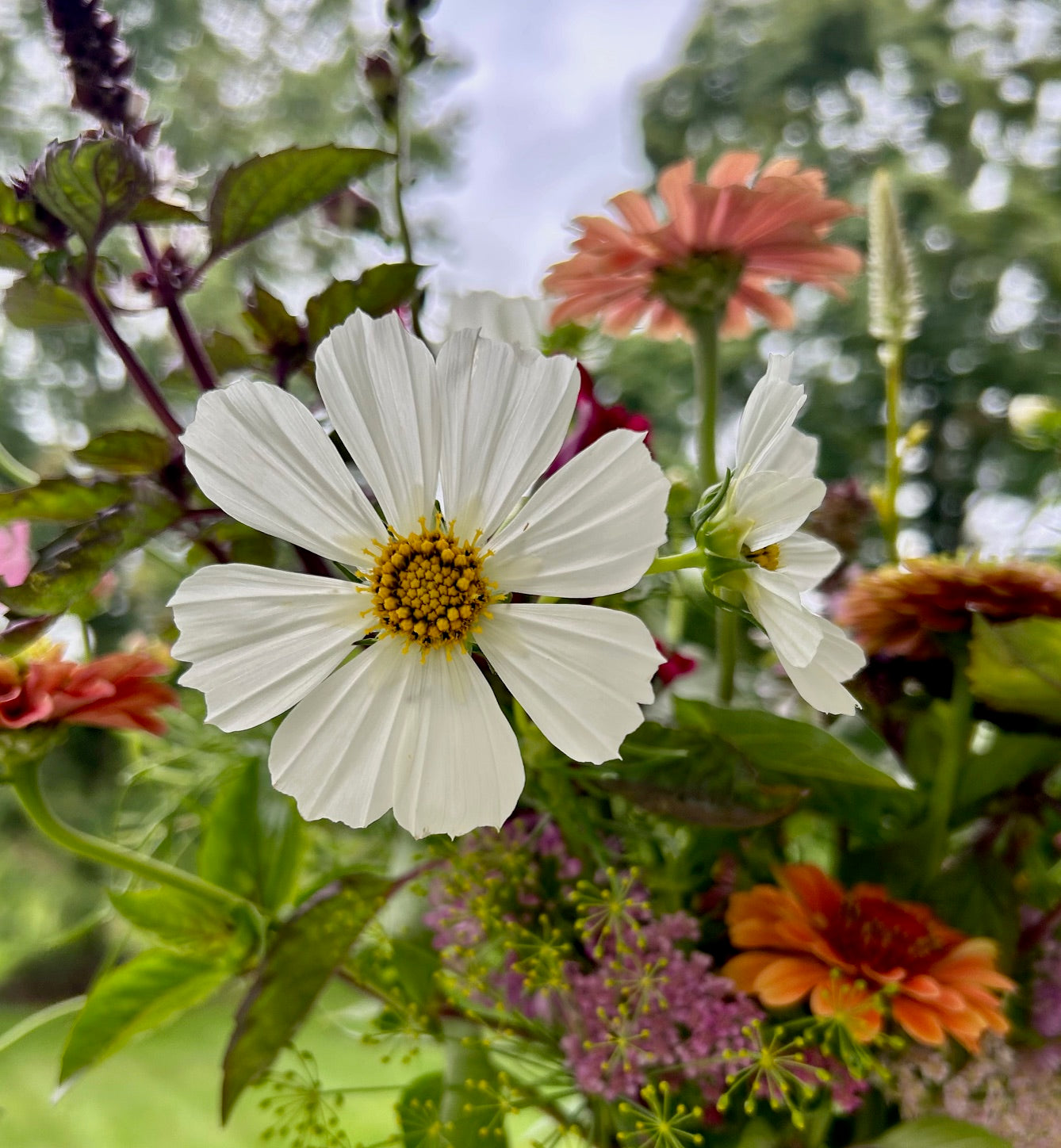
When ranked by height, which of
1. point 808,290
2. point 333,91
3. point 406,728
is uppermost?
point 333,91

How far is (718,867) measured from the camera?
35cm

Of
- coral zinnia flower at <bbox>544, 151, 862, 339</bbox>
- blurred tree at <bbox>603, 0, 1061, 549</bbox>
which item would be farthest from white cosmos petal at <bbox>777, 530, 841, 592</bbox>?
blurred tree at <bbox>603, 0, 1061, 549</bbox>

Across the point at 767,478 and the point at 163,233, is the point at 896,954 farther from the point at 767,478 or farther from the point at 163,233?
the point at 163,233

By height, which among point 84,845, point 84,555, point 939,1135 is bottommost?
point 939,1135

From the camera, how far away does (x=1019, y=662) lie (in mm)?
301

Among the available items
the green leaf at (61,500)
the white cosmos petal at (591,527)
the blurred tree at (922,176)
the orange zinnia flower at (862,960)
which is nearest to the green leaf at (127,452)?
the green leaf at (61,500)

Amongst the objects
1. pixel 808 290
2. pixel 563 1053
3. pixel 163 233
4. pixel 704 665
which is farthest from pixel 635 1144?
pixel 808 290

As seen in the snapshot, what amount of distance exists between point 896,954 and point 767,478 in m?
0.19

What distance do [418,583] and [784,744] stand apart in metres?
0.13

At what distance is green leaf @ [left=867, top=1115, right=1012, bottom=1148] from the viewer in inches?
11.3

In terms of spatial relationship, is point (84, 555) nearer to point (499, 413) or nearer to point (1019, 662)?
point (499, 413)

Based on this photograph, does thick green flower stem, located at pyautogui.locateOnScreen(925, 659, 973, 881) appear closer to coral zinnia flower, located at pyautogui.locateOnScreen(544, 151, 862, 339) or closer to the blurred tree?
coral zinnia flower, located at pyautogui.locateOnScreen(544, 151, 862, 339)

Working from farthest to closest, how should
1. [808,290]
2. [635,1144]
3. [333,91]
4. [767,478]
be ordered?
1. [333,91]
2. [808,290]
3. [635,1144]
4. [767,478]

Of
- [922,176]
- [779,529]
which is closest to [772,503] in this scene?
[779,529]
